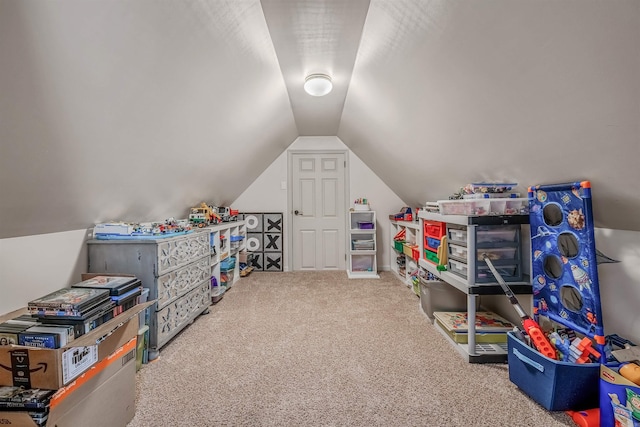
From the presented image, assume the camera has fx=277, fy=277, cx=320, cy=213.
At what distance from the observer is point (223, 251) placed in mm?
3402

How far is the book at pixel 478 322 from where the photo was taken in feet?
6.35

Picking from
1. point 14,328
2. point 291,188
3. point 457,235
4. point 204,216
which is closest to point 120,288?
point 14,328

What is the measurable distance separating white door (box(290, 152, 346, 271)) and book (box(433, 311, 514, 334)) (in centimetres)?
223

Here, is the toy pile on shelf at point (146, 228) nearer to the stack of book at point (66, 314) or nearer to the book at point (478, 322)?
the stack of book at point (66, 314)

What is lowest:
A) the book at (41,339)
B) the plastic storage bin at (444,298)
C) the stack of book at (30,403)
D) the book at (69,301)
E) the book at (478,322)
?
the book at (478,322)

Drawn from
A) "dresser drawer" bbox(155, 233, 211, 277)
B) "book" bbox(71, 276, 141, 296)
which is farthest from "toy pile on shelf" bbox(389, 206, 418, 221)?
"book" bbox(71, 276, 141, 296)

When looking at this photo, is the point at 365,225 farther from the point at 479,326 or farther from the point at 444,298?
the point at 479,326

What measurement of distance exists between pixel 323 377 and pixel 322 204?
295cm

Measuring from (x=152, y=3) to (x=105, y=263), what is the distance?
1.62 metres

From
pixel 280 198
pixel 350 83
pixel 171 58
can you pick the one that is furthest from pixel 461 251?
pixel 280 198

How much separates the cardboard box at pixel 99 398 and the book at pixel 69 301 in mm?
245

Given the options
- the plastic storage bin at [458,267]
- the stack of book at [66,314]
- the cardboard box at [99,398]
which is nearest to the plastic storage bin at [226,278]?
the cardboard box at [99,398]

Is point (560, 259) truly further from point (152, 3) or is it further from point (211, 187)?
point (211, 187)

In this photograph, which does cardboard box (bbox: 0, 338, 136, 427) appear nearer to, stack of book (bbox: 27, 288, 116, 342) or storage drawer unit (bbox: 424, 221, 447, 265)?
stack of book (bbox: 27, 288, 116, 342)
